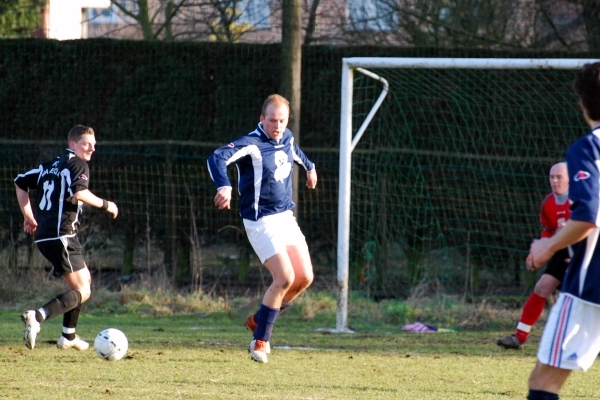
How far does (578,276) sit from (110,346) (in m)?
3.90

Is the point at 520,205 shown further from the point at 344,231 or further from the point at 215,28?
the point at 215,28

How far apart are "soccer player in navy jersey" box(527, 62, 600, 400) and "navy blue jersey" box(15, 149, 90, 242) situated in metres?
4.31

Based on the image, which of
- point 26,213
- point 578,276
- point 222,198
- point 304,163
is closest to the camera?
point 578,276

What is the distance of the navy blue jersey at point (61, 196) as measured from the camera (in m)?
6.90

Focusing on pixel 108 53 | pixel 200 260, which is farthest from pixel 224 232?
pixel 108 53

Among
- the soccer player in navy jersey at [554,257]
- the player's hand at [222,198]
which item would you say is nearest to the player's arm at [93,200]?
the player's hand at [222,198]

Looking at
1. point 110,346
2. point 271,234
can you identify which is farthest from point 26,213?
point 271,234

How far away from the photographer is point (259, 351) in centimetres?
628

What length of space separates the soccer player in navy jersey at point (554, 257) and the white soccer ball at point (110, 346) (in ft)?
10.6

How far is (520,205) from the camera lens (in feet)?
34.6

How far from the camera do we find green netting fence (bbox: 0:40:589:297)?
10.6 m

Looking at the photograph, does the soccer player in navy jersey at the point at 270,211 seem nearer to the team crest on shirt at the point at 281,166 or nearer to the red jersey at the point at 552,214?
the team crest on shirt at the point at 281,166

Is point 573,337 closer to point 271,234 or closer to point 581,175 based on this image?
point 581,175

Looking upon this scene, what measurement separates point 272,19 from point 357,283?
3.95 meters
